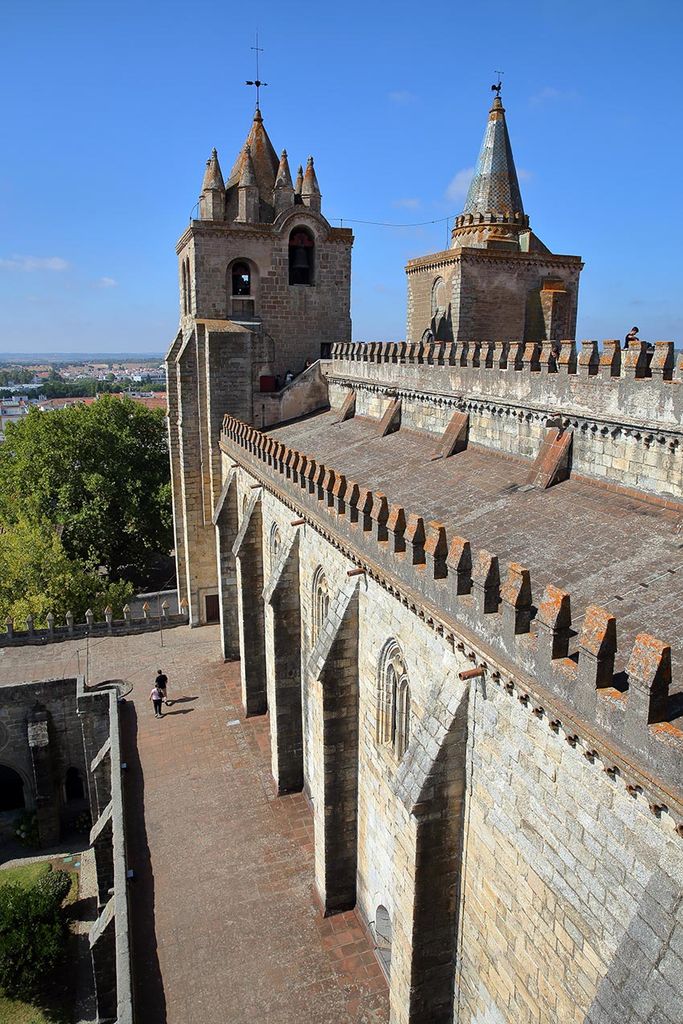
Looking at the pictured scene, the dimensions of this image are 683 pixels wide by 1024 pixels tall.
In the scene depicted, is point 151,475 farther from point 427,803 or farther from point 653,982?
point 653,982

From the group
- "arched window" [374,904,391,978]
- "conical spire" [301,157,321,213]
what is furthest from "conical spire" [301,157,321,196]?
"arched window" [374,904,391,978]

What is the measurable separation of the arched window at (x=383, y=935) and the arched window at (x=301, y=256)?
24.5m

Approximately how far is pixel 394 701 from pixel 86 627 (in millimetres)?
20889

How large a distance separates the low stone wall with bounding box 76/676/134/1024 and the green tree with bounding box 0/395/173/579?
41.7ft

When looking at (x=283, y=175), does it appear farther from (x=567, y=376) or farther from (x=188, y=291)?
(x=567, y=376)

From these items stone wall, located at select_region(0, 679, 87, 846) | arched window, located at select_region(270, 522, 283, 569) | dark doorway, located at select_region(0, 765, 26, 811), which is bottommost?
dark doorway, located at select_region(0, 765, 26, 811)

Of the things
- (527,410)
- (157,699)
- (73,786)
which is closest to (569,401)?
(527,410)

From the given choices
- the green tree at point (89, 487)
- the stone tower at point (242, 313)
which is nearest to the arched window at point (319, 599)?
the stone tower at point (242, 313)

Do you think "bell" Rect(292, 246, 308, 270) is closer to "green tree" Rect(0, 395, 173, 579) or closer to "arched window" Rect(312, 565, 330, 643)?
"green tree" Rect(0, 395, 173, 579)

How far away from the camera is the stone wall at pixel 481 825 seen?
659 centimetres

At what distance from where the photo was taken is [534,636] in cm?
832

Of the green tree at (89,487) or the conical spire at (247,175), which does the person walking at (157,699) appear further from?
the conical spire at (247,175)

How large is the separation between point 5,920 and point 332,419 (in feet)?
60.5

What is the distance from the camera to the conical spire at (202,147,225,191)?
28.8 metres
